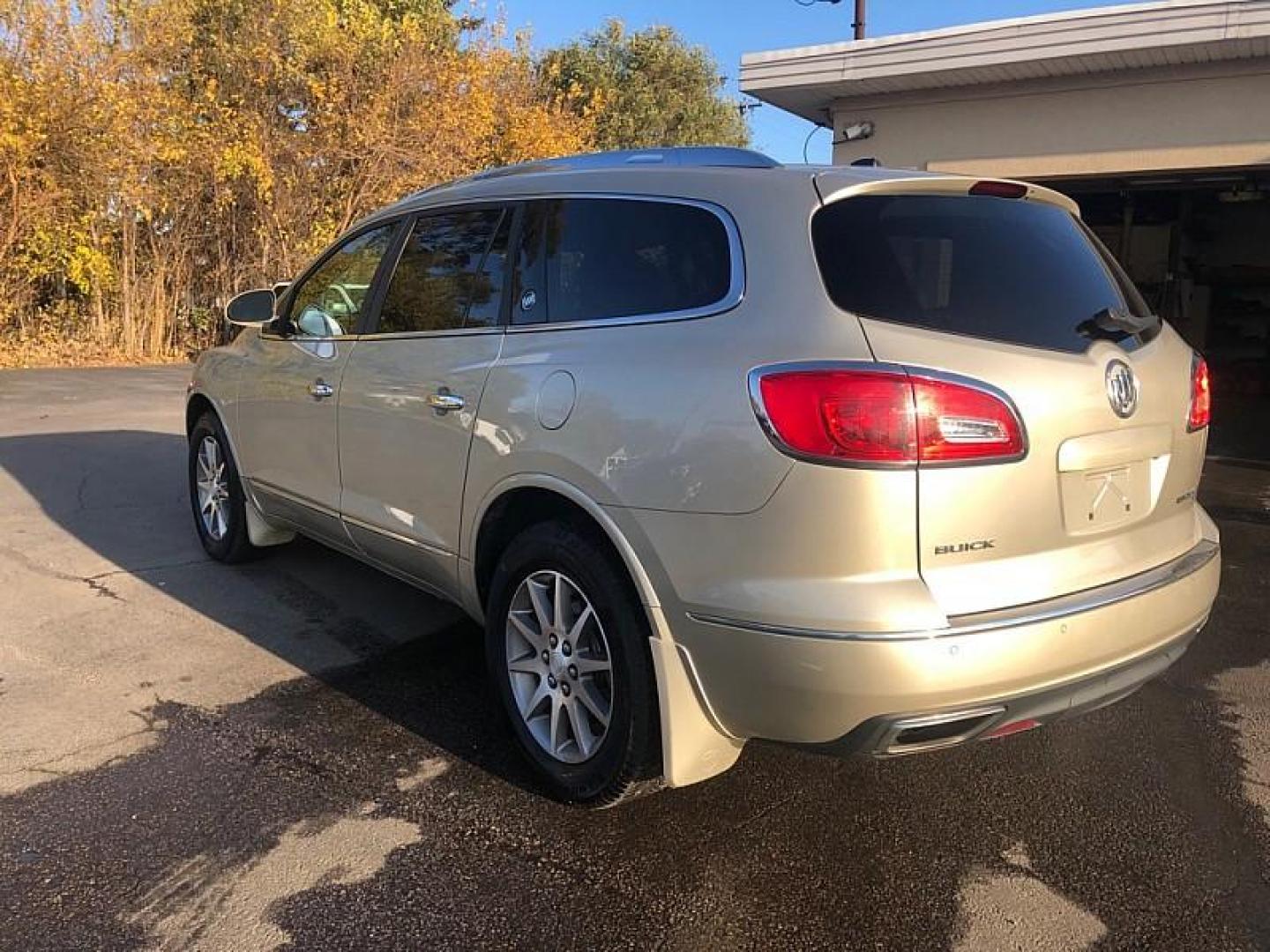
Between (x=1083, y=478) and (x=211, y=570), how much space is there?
4.35 meters

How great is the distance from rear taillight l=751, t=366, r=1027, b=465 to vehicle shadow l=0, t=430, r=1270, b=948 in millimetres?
1159

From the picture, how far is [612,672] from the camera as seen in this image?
280cm

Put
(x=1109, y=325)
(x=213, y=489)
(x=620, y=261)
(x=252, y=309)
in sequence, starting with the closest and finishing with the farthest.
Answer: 1. (x=1109, y=325)
2. (x=620, y=261)
3. (x=252, y=309)
4. (x=213, y=489)

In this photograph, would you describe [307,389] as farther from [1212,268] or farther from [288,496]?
[1212,268]

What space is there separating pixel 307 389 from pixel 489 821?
2160mm

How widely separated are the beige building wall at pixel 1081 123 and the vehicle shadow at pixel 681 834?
6302 mm

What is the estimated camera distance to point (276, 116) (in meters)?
17.0

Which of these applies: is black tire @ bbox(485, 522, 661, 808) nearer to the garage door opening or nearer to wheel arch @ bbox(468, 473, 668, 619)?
wheel arch @ bbox(468, 473, 668, 619)

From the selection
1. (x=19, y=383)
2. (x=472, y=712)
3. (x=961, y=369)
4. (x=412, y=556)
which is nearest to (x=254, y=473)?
(x=412, y=556)

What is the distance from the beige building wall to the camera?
29.0 feet

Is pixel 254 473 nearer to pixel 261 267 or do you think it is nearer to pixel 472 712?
pixel 472 712

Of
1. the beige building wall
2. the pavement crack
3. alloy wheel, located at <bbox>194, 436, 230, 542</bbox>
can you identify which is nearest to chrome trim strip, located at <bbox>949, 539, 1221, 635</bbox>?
alloy wheel, located at <bbox>194, 436, 230, 542</bbox>

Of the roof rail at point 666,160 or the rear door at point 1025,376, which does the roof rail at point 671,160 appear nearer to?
the roof rail at point 666,160

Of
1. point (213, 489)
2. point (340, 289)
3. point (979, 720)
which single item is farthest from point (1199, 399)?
point (213, 489)
